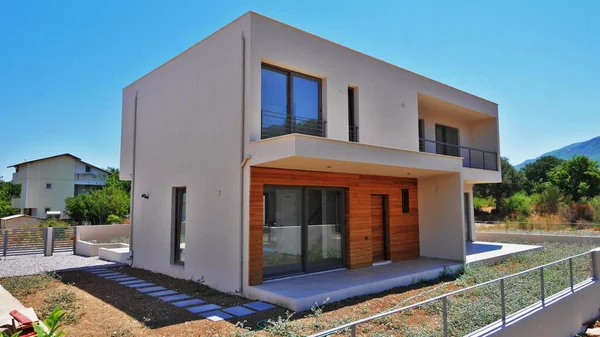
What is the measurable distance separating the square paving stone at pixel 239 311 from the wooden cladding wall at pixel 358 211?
0.99 meters

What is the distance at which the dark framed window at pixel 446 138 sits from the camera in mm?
15625

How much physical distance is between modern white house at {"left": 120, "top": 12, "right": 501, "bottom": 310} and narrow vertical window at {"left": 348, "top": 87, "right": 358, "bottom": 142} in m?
0.03

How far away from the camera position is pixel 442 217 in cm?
1184

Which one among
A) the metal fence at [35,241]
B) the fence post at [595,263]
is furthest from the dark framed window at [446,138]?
the metal fence at [35,241]

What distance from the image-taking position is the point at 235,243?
26.7 ft

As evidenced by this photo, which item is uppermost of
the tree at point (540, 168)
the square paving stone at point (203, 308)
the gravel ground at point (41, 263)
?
the tree at point (540, 168)

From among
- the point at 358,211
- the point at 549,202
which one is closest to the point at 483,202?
the point at 549,202

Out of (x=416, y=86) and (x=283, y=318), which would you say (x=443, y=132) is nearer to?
(x=416, y=86)

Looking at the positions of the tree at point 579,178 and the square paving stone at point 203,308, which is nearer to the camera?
the square paving stone at point 203,308

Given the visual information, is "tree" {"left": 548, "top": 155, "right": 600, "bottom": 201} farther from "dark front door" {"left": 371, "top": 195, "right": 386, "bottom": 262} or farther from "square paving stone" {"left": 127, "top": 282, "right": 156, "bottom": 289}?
"square paving stone" {"left": 127, "top": 282, "right": 156, "bottom": 289}

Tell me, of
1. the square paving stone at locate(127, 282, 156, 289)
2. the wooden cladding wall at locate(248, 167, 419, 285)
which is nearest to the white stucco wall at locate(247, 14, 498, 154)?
the wooden cladding wall at locate(248, 167, 419, 285)

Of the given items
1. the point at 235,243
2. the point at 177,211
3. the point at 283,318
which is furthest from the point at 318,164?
the point at 177,211

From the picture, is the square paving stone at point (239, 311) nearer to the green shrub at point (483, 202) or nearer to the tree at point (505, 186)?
the green shrub at point (483, 202)

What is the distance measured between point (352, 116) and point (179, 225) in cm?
577
